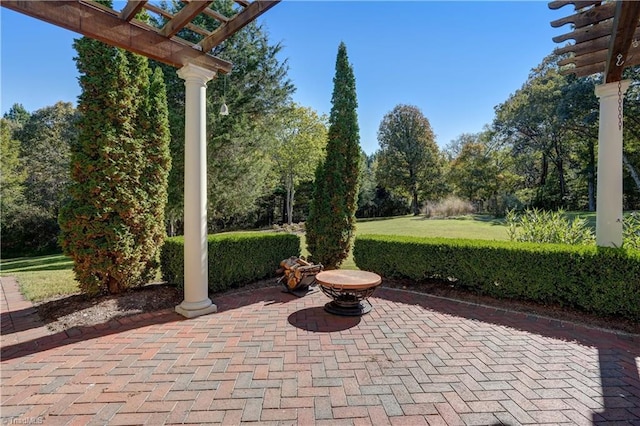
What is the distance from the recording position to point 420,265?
5.31 m

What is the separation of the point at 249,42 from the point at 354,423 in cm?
1213

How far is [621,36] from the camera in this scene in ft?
10.5

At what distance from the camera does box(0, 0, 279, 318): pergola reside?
Answer: 10.1 ft

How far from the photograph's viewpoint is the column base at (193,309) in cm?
392

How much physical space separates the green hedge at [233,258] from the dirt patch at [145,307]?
260mm

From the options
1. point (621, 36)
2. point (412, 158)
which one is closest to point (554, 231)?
point (621, 36)

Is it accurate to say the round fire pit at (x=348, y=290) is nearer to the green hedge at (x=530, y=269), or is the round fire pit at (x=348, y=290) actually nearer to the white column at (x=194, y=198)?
the green hedge at (x=530, y=269)

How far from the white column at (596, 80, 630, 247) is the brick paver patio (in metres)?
1.60

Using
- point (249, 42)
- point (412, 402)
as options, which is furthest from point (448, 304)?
point (249, 42)

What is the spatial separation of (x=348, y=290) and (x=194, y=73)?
12.1ft

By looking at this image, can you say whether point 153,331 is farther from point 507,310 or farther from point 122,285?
point 507,310

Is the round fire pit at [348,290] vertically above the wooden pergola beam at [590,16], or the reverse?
the wooden pergola beam at [590,16]

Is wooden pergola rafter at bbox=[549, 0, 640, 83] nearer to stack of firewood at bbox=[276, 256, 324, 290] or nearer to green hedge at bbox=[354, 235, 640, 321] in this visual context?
green hedge at bbox=[354, 235, 640, 321]

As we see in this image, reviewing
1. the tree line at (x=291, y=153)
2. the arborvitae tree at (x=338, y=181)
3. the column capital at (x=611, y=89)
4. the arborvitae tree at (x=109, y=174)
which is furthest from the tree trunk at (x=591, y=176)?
the arborvitae tree at (x=109, y=174)
